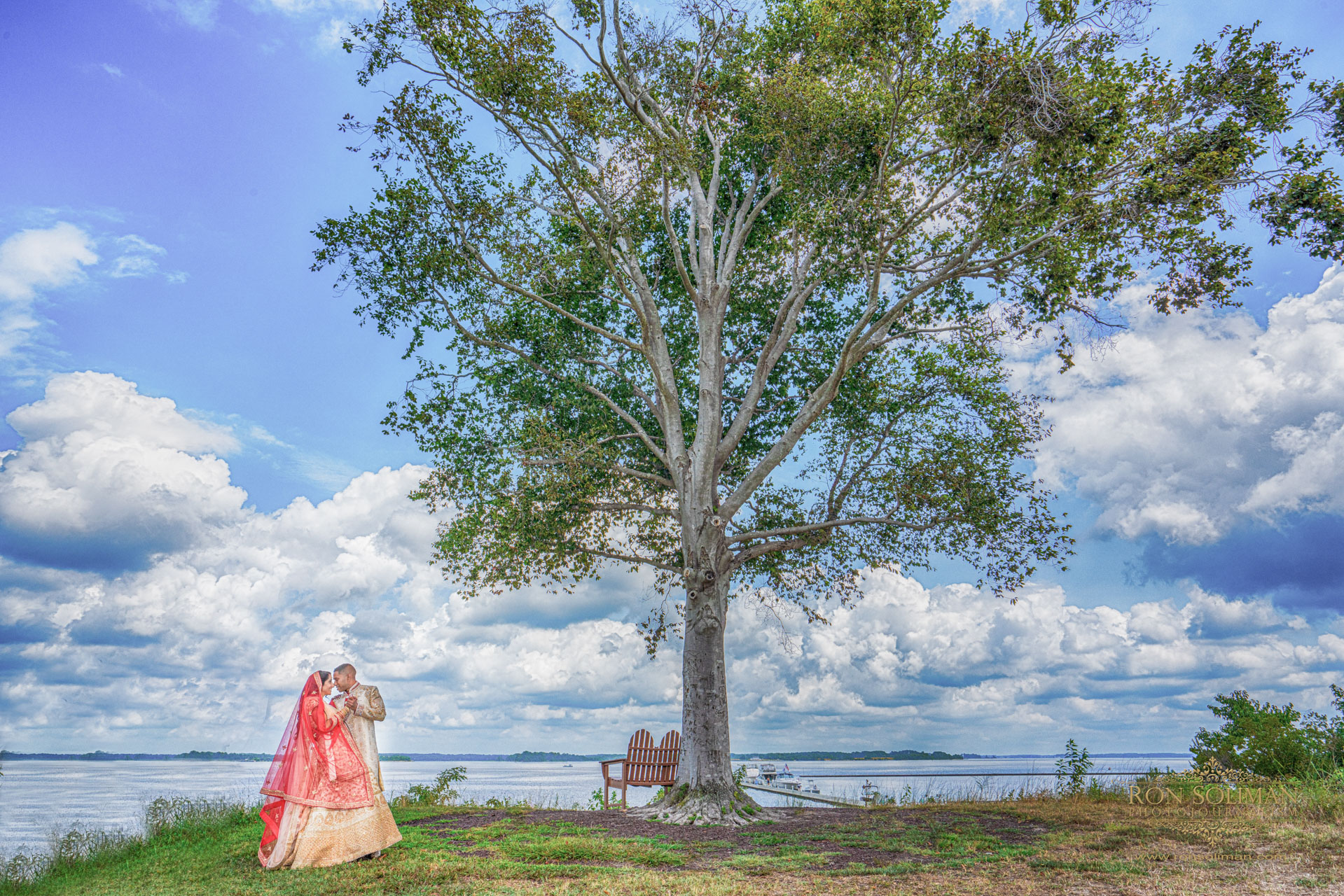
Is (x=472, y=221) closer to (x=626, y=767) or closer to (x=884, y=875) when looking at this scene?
(x=626, y=767)

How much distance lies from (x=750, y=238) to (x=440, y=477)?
319 inches

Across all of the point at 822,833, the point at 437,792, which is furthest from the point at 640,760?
the point at 822,833

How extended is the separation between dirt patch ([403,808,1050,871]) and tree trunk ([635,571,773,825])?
575 millimetres

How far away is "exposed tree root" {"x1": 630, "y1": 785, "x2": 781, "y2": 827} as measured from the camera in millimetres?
11836

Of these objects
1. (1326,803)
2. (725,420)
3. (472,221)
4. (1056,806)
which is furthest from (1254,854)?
(472,221)

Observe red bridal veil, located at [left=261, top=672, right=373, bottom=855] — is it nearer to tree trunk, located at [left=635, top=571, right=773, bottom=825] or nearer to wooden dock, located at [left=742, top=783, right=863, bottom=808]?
tree trunk, located at [left=635, top=571, right=773, bottom=825]

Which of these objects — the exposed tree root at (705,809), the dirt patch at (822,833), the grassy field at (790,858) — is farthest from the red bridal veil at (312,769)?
the exposed tree root at (705,809)

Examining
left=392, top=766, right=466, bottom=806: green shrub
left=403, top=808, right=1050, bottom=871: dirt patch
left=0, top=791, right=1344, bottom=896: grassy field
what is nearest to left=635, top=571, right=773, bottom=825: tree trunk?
left=403, top=808, right=1050, bottom=871: dirt patch

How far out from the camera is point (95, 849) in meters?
9.27

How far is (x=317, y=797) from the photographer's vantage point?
7902mm

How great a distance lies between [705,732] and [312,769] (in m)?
6.37

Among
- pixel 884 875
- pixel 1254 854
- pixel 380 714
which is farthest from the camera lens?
pixel 380 714

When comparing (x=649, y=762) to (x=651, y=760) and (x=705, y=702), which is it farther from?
(x=705, y=702)

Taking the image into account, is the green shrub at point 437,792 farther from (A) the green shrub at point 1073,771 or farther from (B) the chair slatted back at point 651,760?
(A) the green shrub at point 1073,771
